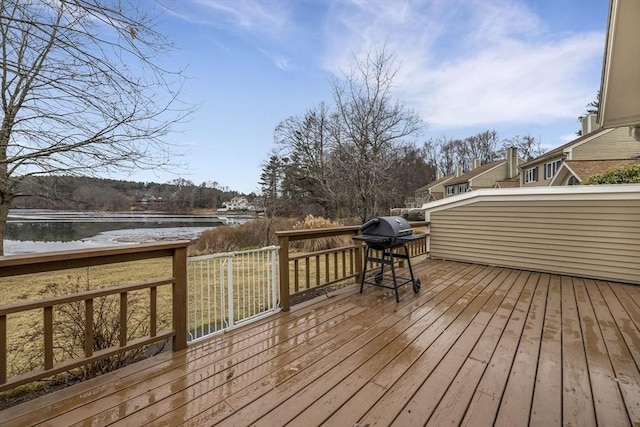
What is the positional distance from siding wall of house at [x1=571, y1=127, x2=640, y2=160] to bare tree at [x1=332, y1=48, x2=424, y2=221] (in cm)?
1204

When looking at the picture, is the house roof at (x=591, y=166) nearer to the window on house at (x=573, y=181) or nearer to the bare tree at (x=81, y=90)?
the window on house at (x=573, y=181)

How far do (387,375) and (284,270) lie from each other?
1.59 metres

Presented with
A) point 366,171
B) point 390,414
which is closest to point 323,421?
point 390,414

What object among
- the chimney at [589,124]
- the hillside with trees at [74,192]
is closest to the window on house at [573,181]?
the chimney at [589,124]

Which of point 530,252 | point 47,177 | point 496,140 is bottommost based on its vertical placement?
point 530,252

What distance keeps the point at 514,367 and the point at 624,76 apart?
264cm

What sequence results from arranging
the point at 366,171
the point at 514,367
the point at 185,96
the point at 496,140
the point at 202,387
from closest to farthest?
1. the point at 202,387
2. the point at 514,367
3. the point at 185,96
4. the point at 366,171
5. the point at 496,140

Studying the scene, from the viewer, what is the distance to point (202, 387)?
1.91 meters

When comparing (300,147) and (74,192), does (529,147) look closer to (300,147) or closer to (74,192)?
(300,147)

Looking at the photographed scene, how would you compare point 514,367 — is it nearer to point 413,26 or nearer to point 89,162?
point 89,162

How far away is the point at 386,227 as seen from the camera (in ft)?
12.3

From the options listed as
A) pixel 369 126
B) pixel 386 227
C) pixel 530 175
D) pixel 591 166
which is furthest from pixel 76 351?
pixel 530 175

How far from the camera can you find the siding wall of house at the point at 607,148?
1423cm

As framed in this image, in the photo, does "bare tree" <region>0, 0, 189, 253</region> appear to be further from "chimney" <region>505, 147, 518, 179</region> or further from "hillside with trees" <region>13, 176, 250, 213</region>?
"chimney" <region>505, 147, 518, 179</region>
